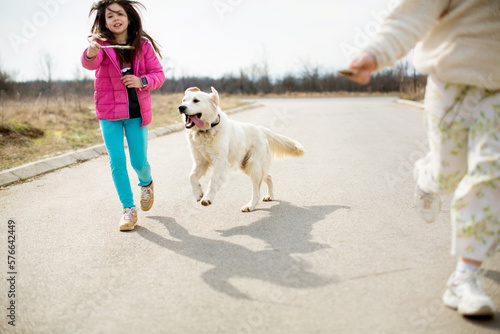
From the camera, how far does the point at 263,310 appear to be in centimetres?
261

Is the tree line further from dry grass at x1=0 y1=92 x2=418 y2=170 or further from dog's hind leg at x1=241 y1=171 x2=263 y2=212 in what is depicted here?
dog's hind leg at x1=241 y1=171 x2=263 y2=212

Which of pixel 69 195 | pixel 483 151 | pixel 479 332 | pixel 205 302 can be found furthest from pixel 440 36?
pixel 69 195

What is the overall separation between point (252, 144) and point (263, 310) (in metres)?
2.89

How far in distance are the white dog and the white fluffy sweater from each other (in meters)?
2.47

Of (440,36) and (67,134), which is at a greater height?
(440,36)

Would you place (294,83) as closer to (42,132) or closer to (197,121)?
→ (42,132)

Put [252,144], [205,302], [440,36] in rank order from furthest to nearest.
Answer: [252,144], [205,302], [440,36]

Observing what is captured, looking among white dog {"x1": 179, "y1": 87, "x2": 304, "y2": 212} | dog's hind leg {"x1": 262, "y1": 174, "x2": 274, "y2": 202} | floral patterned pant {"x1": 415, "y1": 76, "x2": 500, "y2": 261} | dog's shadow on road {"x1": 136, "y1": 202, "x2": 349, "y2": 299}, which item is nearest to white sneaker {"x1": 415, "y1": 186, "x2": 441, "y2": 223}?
floral patterned pant {"x1": 415, "y1": 76, "x2": 500, "y2": 261}

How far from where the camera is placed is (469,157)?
8.00ft

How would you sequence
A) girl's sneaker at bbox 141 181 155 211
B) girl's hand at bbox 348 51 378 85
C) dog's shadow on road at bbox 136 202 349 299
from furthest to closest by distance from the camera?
girl's sneaker at bbox 141 181 155 211 → dog's shadow on road at bbox 136 202 349 299 → girl's hand at bbox 348 51 378 85

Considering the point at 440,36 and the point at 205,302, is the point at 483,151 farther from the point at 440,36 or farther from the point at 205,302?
the point at 205,302

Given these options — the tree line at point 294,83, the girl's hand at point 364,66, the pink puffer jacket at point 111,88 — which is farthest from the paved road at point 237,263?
the tree line at point 294,83

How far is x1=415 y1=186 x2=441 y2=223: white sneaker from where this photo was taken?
291 cm

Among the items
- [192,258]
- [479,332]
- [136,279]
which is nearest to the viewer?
[479,332]
